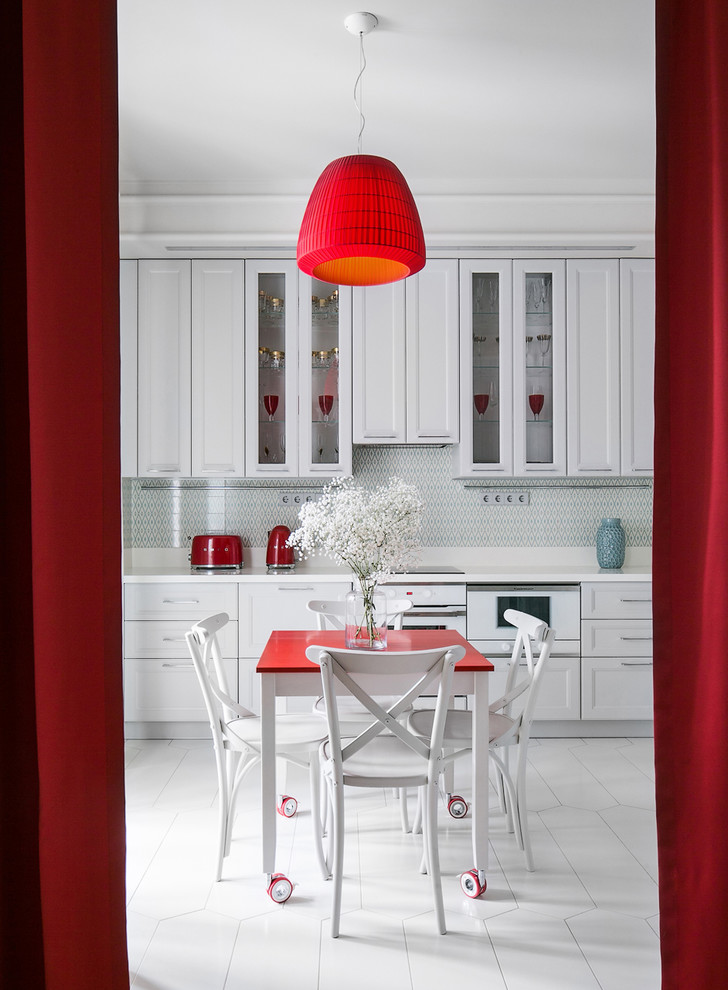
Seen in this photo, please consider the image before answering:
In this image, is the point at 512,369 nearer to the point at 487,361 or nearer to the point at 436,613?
the point at 487,361

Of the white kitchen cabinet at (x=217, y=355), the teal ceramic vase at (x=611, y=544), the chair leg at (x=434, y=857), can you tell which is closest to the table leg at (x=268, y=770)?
the chair leg at (x=434, y=857)

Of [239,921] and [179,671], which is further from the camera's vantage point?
[179,671]

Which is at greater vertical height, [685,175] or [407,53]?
[407,53]

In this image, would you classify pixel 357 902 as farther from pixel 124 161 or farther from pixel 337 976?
pixel 124 161

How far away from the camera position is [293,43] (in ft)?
9.40

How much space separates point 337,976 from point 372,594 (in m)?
1.14

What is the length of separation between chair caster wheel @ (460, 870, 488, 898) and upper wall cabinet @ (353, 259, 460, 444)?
243 cm

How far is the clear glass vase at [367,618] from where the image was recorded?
266 centimetres

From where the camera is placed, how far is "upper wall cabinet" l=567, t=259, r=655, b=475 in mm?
4367

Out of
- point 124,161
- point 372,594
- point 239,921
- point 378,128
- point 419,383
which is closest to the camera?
point 239,921

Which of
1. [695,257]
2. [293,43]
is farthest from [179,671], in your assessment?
[695,257]

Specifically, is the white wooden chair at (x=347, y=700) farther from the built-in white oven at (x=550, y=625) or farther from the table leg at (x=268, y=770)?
the built-in white oven at (x=550, y=625)

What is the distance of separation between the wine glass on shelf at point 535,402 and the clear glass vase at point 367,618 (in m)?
2.06

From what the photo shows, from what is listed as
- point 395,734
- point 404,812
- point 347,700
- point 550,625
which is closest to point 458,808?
point 404,812
